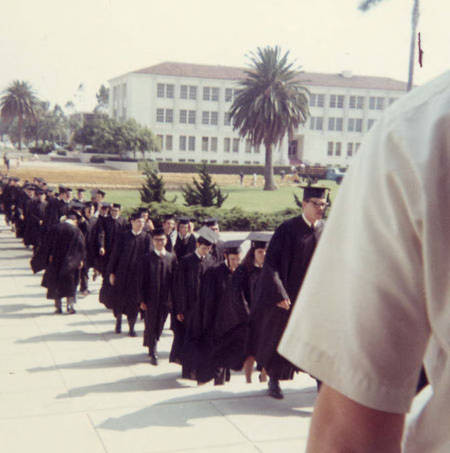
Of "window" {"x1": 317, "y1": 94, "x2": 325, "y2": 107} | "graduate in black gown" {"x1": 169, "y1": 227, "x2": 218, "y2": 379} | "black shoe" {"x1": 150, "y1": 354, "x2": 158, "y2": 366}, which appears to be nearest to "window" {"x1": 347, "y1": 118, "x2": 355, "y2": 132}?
"window" {"x1": 317, "y1": 94, "x2": 325, "y2": 107}

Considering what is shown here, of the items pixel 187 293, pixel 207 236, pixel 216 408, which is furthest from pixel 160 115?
pixel 216 408

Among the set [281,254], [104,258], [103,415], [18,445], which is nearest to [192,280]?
[281,254]

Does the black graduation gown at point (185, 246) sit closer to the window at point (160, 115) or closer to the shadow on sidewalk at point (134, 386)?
the shadow on sidewalk at point (134, 386)

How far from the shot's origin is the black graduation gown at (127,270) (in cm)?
1009

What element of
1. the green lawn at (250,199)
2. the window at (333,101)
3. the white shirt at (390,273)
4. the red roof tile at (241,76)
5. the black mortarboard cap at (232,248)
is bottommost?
the green lawn at (250,199)

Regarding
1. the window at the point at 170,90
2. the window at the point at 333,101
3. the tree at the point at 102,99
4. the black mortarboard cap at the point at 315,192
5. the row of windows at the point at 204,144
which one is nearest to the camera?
the black mortarboard cap at the point at 315,192

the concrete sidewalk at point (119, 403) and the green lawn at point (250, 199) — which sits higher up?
the green lawn at point (250, 199)

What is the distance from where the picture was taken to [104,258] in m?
13.3

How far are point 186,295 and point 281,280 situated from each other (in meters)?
1.74

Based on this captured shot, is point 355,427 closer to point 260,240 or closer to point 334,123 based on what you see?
point 260,240

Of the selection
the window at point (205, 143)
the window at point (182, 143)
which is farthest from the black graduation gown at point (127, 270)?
the window at point (205, 143)

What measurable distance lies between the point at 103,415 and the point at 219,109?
77.1 m

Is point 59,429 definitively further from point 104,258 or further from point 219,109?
point 219,109

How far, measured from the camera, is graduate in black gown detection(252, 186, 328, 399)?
22.4 feet
